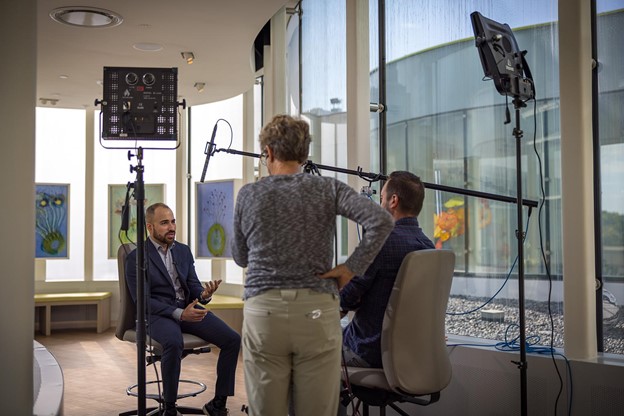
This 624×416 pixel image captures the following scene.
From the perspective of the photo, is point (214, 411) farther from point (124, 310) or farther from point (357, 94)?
point (357, 94)

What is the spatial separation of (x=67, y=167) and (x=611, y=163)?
7.63m

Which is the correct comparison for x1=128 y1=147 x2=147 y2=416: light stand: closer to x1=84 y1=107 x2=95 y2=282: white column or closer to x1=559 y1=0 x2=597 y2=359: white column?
x1=559 y1=0 x2=597 y2=359: white column

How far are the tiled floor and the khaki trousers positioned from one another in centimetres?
228

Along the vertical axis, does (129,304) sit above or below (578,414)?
above

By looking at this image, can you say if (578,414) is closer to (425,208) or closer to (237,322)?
(425,208)

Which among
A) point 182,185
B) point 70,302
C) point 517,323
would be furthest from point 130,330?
point 182,185

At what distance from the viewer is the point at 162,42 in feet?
19.7

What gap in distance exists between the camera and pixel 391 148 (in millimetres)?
4844

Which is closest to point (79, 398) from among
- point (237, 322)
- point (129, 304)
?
point (129, 304)

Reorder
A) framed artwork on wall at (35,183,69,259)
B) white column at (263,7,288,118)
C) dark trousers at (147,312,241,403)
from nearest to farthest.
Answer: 1. dark trousers at (147,312,241,403)
2. white column at (263,7,288,118)
3. framed artwork on wall at (35,183,69,259)

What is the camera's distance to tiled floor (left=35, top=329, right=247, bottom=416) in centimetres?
466

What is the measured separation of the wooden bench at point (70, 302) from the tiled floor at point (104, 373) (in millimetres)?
185

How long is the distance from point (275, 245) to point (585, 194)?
180cm

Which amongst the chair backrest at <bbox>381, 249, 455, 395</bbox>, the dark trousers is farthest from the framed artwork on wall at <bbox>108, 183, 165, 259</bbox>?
the chair backrest at <bbox>381, 249, 455, 395</bbox>
